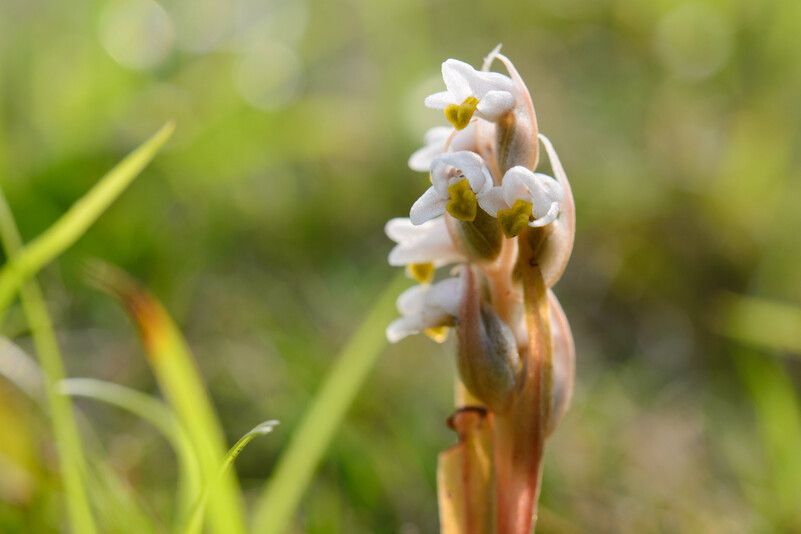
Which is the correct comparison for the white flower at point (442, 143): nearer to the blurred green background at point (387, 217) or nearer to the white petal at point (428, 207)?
the white petal at point (428, 207)

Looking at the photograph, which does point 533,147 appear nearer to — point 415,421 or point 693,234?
point 415,421

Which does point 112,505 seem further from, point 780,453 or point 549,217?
point 780,453

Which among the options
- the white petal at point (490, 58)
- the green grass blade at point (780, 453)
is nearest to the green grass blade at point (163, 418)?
the white petal at point (490, 58)

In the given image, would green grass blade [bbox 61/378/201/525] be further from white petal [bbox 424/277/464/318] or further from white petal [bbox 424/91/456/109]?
white petal [bbox 424/91/456/109]

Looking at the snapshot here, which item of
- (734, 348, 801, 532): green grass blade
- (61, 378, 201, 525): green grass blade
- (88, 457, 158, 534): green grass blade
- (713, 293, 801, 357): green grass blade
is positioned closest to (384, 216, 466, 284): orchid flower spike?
(61, 378, 201, 525): green grass blade

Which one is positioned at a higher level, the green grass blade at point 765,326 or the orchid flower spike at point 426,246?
the orchid flower spike at point 426,246

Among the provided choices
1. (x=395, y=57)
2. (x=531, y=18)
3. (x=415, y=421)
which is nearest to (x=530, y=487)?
(x=415, y=421)

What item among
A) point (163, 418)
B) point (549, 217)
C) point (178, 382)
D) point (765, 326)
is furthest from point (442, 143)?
point (765, 326)
